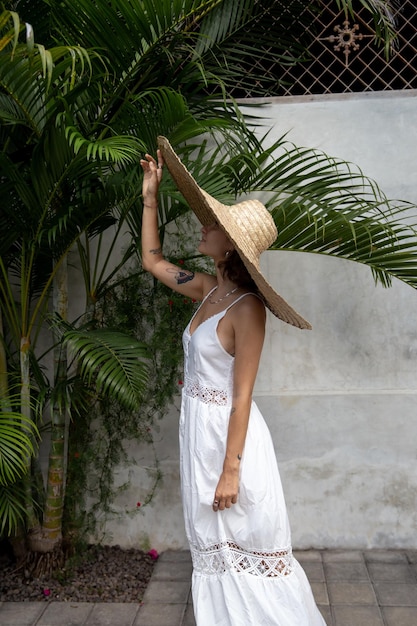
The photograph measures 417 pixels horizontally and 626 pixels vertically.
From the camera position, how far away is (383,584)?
374 centimetres

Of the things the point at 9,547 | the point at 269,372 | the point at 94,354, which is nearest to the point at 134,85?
the point at 94,354

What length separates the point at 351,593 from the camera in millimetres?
3660

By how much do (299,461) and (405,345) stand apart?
90 centimetres

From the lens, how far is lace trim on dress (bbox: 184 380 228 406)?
2.77m

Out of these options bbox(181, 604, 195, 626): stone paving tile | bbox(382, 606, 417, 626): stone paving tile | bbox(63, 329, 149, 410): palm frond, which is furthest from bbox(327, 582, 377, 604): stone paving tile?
bbox(63, 329, 149, 410): palm frond

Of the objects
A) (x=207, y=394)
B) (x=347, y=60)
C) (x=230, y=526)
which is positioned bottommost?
(x=230, y=526)

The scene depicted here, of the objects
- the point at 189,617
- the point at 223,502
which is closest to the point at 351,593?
the point at 189,617

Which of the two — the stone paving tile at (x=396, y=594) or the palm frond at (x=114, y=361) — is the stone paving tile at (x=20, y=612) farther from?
the stone paving tile at (x=396, y=594)

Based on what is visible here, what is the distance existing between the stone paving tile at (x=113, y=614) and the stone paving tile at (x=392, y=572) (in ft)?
4.15

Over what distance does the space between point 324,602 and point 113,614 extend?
102 centimetres

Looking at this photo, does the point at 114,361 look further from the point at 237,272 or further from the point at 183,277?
the point at 237,272

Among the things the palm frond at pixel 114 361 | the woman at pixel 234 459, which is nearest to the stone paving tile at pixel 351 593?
the woman at pixel 234 459

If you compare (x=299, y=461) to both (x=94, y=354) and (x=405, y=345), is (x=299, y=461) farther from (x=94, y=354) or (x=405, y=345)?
(x=94, y=354)

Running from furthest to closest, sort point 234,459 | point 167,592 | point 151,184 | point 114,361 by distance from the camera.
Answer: point 167,592
point 114,361
point 151,184
point 234,459
